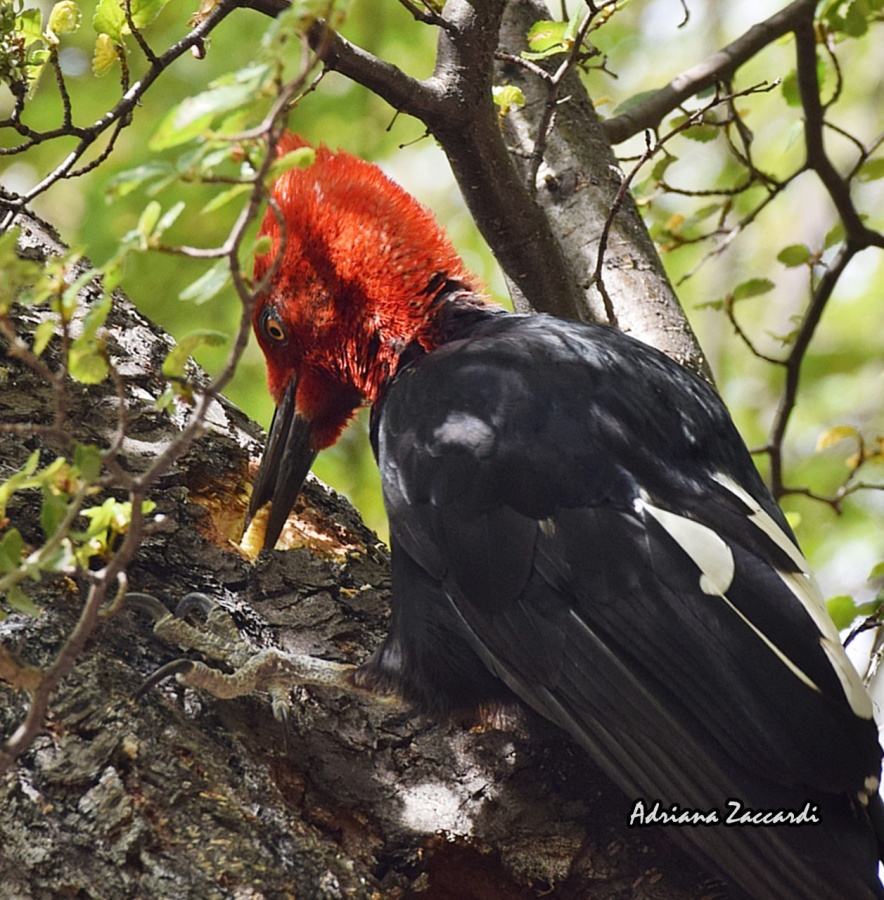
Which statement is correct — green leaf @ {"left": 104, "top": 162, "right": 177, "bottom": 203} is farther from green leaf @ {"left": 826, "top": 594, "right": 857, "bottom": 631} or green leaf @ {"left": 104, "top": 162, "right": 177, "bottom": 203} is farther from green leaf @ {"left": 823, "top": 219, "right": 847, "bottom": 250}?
green leaf @ {"left": 823, "top": 219, "right": 847, "bottom": 250}

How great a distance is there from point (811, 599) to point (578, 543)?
466 mm

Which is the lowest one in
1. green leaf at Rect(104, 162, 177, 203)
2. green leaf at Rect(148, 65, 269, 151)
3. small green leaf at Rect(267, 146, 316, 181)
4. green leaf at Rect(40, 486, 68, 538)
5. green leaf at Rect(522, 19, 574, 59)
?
green leaf at Rect(40, 486, 68, 538)

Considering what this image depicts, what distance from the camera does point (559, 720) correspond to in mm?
2096

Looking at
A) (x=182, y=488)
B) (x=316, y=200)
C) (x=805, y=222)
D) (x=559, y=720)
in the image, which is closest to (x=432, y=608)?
(x=559, y=720)

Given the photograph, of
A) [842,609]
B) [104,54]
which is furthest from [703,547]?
[104,54]

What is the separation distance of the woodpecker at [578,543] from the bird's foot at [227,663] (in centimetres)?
12

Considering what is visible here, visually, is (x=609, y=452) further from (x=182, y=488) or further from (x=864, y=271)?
(x=864, y=271)

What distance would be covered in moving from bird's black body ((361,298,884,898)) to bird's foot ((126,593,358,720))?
5.2 inches

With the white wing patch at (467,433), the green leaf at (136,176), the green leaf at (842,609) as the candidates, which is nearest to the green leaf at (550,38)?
the white wing patch at (467,433)

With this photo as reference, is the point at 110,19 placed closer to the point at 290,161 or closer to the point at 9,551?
the point at 290,161

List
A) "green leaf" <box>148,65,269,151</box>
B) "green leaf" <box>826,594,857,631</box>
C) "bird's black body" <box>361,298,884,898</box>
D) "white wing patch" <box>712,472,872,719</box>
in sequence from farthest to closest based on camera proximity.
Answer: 1. "green leaf" <box>826,594,857,631</box>
2. "white wing patch" <box>712,472,872,719</box>
3. "bird's black body" <box>361,298,884,898</box>
4. "green leaf" <box>148,65,269,151</box>

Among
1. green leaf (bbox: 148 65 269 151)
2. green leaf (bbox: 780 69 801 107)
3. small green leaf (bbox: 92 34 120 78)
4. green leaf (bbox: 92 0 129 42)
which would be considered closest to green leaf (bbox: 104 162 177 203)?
green leaf (bbox: 148 65 269 151)

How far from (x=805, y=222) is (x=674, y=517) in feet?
18.7

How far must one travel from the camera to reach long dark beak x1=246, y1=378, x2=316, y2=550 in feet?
8.95
